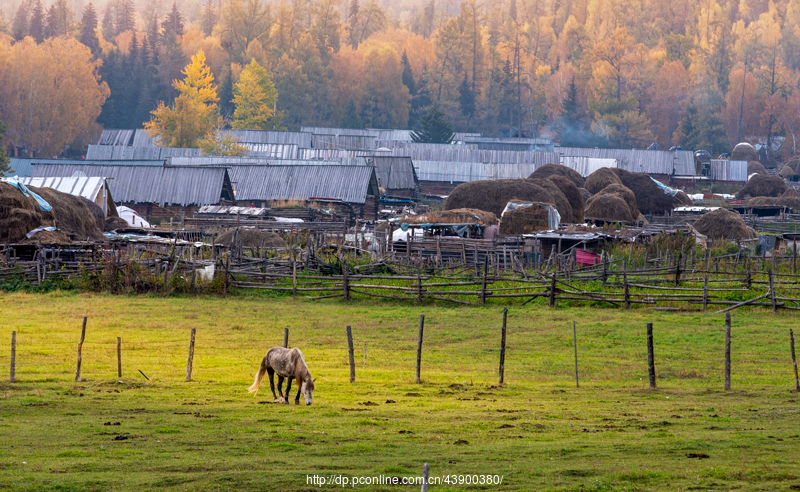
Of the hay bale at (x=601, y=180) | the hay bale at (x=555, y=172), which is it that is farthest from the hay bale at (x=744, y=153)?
the hay bale at (x=601, y=180)

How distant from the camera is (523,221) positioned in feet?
137

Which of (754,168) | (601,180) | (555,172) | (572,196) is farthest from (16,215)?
(754,168)

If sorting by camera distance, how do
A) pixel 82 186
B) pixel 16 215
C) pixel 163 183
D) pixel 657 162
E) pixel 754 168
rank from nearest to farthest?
pixel 16 215 → pixel 82 186 → pixel 163 183 → pixel 657 162 → pixel 754 168

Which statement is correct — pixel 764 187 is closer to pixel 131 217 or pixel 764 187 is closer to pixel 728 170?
pixel 728 170

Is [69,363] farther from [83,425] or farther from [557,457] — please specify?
[557,457]

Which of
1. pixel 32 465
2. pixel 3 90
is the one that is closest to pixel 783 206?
Answer: pixel 32 465

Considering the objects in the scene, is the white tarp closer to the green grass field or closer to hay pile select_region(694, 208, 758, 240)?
the green grass field

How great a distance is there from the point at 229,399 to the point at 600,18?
6819 inches

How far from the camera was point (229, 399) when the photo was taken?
14.8 metres

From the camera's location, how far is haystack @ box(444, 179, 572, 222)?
49675 mm

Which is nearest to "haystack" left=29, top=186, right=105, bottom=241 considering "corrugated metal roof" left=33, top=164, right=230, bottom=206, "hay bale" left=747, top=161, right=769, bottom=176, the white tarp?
the white tarp

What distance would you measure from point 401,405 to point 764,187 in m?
69.0

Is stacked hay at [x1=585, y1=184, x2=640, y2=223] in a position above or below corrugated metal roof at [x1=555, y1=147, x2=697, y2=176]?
below

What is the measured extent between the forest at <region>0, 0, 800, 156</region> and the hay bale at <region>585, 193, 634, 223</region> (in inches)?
2545
